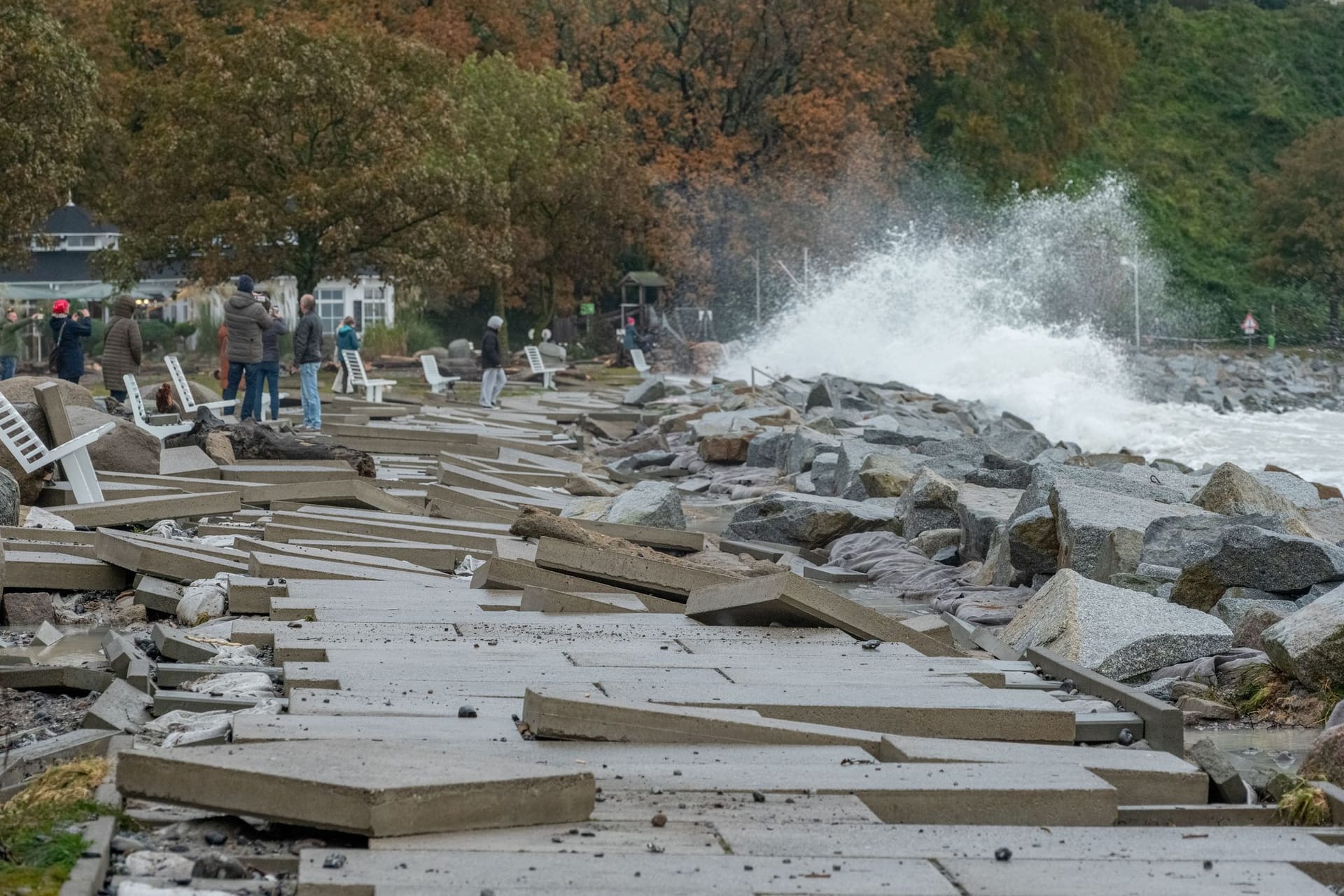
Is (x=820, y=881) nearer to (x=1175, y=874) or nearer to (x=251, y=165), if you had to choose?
(x=1175, y=874)

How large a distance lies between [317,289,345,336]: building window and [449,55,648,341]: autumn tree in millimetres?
5467

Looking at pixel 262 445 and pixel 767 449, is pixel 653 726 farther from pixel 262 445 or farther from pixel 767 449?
pixel 767 449

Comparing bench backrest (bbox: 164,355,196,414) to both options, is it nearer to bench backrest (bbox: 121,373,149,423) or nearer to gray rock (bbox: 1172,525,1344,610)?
bench backrest (bbox: 121,373,149,423)

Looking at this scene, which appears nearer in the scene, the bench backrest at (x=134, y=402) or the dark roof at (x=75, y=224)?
the bench backrest at (x=134, y=402)

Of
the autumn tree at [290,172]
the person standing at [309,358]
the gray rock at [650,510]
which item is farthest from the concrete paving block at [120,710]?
the autumn tree at [290,172]

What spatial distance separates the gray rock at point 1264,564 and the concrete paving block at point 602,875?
5.96 m

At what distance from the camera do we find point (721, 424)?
2405 cm

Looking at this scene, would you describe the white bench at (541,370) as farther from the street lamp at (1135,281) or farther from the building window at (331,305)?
the street lamp at (1135,281)

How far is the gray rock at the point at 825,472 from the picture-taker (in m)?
18.0

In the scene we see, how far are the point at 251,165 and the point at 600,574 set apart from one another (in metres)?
30.1

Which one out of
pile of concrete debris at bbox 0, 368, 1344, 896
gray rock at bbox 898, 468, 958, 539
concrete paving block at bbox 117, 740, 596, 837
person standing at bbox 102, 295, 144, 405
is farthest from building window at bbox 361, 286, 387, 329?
concrete paving block at bbox 117, 740, 596, 837

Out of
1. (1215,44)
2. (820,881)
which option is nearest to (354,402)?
(820,881)

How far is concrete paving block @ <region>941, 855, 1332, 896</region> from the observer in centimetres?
411

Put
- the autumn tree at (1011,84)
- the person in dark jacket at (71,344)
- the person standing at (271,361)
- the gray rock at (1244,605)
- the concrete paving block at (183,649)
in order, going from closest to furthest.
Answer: the concrete paving block at (183,649)
the gray rock at (1244,605)
the person standing at (271,361)
the person in dark jacket at (71,344)
the autumn tree at (1011,84)
